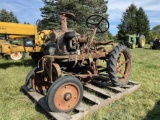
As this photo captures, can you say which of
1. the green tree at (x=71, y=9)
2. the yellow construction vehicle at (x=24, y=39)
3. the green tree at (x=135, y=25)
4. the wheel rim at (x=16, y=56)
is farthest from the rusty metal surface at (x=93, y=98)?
the green tree at (x=135, y=25)

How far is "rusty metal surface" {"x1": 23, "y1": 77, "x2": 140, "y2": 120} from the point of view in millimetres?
3123

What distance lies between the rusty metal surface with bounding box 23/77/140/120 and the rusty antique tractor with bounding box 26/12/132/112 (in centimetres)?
13

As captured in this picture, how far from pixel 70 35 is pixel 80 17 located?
Result: 61.4 ft

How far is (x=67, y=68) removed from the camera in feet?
14.3

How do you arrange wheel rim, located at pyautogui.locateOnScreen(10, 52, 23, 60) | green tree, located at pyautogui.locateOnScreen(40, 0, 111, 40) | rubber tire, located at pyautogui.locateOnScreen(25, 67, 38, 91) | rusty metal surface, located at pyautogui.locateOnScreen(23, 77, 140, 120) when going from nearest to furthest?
1. rusty metal surface, located at pyautogui.locateOnScreen(23, 77, 140, 120)
2. rubber tire, located at pyautogui.locateOnScreen(25, 67, 38, 91)
3. wheel rim, located at pyautogui.locateOnScreen(10, 52, 23, 60)
4. green tree, located at pyautogui.locateOnScreen(40, 0, 111, 40)

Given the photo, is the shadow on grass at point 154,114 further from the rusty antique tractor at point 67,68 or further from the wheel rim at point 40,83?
the wheel rim at point 40,83

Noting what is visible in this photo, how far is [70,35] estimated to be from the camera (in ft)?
12.0

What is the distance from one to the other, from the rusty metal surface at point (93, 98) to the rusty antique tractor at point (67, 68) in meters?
0.13

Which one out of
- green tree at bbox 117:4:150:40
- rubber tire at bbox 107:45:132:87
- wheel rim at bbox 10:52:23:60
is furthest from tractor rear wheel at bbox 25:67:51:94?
green tree at bbox 117:4:150:40

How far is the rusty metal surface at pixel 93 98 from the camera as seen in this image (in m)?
3.12

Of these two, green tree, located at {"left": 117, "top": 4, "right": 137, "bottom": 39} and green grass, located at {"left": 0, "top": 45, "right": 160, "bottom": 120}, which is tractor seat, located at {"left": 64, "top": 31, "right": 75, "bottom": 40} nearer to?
green grass, located at {"left": 0, "top": 45, "right": 160, "bottom": 120}

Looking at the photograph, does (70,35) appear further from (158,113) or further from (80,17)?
(80,17)

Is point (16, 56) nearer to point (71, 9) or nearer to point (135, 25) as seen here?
point (71, 9)

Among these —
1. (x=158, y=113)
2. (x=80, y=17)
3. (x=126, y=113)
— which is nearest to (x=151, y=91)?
(x=158, y=113)
